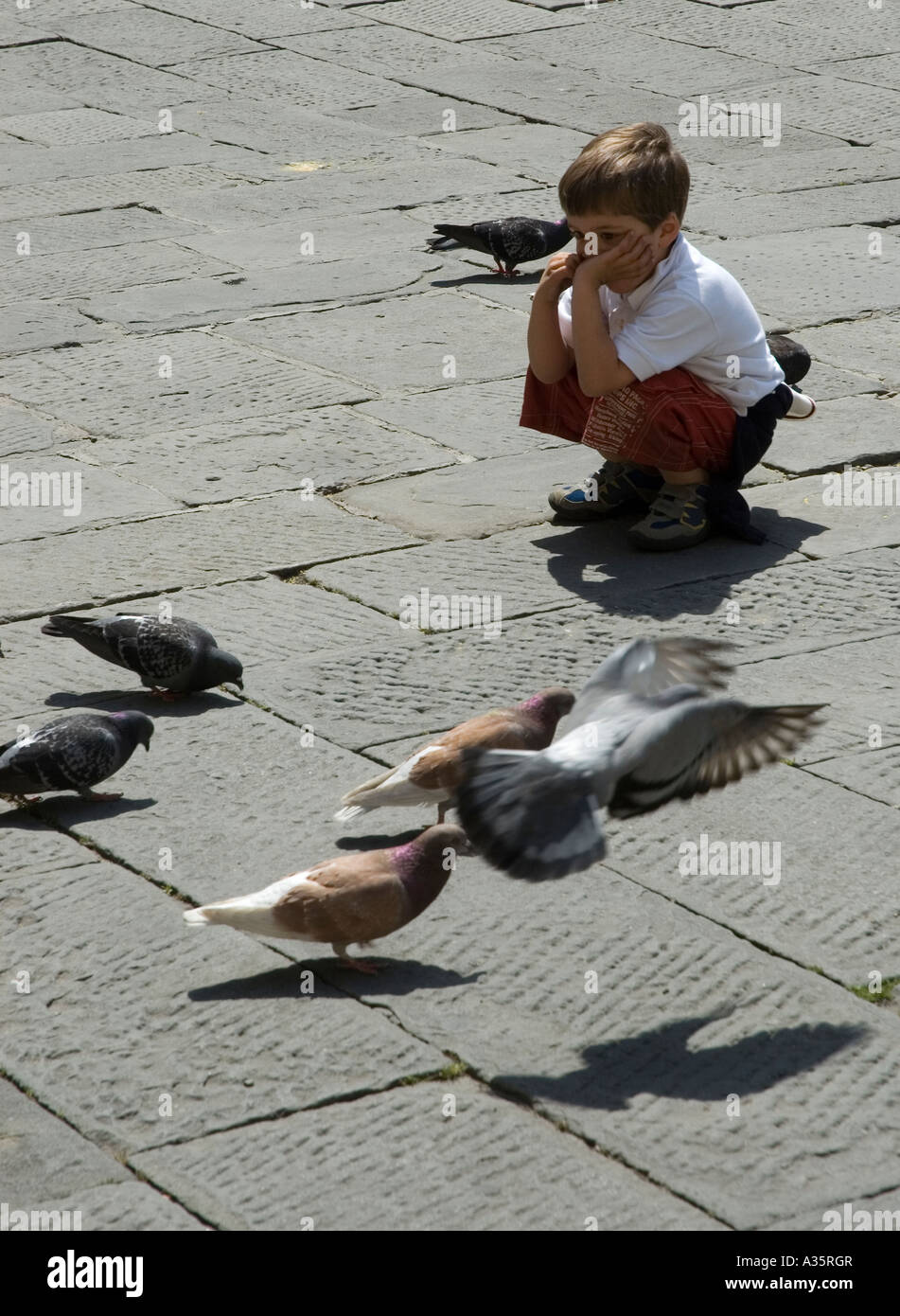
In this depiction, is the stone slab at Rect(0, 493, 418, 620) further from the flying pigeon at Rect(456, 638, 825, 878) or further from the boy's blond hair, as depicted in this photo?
the flying pigeon at Rect(456, 638, 825, 878)

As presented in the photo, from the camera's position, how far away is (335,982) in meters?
3.42

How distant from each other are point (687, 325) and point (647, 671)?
77.8 inches

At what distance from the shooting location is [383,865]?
3.39 metres

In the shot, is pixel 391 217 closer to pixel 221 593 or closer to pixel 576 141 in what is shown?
pixel 576 141

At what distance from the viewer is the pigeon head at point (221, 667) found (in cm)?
446

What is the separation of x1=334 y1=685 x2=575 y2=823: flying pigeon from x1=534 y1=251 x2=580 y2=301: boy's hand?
1802mm

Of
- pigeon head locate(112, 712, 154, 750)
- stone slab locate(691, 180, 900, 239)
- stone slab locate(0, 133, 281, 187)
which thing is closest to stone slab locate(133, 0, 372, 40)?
stone slab locate(0, 133, 281, 187)

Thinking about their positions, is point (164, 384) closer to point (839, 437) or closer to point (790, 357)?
point (790, 357)

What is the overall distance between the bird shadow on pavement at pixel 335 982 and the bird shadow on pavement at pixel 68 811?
77 cm

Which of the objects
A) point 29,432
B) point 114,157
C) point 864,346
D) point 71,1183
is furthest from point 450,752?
point 114,157

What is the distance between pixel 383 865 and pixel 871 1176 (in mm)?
1061

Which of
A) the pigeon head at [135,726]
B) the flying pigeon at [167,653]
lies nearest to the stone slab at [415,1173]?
the pigeon head at [135,726]

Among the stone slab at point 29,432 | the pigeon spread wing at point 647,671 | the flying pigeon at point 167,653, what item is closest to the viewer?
the pigeon spread wing at point 647,671

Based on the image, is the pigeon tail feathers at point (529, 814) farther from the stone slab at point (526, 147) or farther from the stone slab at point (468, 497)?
the stone slab at point (526, 147)
